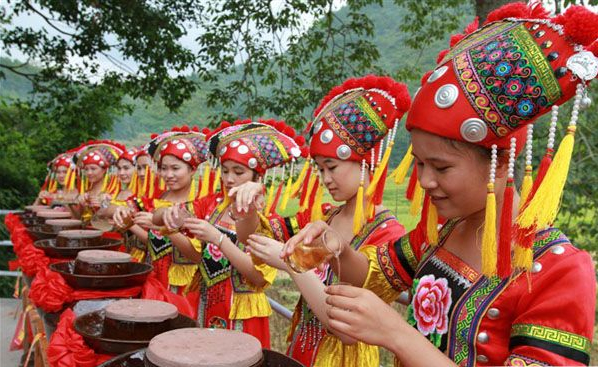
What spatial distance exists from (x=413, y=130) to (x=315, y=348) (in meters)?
1.17

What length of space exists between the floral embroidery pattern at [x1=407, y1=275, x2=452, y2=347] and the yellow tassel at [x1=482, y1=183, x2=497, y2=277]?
20 cm

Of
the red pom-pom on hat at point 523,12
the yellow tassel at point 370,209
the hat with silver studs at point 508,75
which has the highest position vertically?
the red pom-pom on hat at point 523,12

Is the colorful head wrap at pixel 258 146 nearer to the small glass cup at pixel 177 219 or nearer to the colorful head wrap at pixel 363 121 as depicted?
the small glass cup at pixel 177 219

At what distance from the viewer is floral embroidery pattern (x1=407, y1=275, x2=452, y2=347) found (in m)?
1.36

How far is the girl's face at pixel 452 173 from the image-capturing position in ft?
4.08

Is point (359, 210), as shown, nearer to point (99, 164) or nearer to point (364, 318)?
point (364, 318)

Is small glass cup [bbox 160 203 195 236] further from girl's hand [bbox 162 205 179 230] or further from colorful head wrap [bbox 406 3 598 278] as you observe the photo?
colorful head wrap [bbox 406 3 598 278]

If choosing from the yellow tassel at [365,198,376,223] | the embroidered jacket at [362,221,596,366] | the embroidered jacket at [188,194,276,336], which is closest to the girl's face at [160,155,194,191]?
the embroidered jacket at [188,194,276,336]

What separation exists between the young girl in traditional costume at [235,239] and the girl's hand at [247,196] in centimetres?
49

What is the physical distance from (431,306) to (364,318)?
0.36m

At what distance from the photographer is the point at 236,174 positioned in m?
2.96

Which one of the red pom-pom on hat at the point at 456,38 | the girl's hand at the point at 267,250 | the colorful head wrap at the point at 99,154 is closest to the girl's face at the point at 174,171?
the girl's hand at the point at 267,250

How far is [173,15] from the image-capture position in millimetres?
8516

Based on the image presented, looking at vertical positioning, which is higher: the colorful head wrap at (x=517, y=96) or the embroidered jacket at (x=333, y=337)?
the colorful head wrap at (x=517, y=96)
